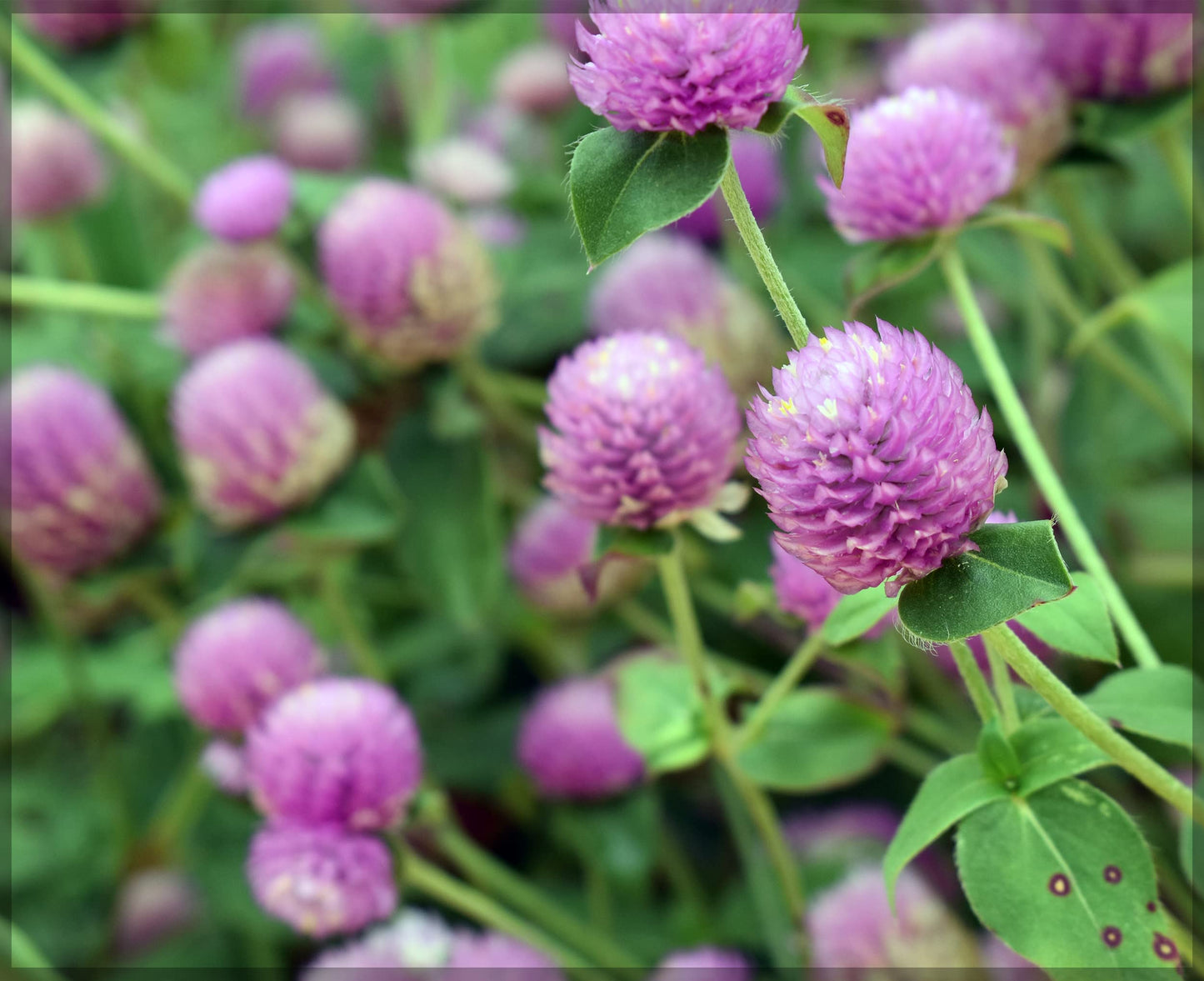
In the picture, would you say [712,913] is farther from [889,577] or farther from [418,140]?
[418,140]

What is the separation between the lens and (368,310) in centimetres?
71

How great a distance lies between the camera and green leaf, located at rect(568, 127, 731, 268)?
312mm

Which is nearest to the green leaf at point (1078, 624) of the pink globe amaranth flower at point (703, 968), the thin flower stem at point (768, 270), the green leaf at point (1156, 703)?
the green leaf at point (1156, 703)

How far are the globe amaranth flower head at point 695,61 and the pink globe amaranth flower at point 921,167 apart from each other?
0.40 ft

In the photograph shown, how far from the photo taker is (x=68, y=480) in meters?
0.74

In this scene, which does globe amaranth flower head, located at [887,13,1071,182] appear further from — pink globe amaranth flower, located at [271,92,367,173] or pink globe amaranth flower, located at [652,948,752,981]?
pink globe amaranth flower, located at [271,92,367,173]

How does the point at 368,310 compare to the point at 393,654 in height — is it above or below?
above

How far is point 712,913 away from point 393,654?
32cm

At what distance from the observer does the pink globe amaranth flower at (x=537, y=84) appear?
1.04 metres

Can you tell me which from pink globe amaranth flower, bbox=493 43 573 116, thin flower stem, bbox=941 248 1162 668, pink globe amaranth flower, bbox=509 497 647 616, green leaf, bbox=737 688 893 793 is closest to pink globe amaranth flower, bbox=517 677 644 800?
pink globe amaranth flower, bbox=509 497 647 616

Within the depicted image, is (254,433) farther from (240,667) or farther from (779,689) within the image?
(779,689)

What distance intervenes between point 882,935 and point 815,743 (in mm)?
102

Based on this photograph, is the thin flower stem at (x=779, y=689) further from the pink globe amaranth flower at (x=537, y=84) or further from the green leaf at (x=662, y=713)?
the pink globe amaranth flower at (x=537, y=84)

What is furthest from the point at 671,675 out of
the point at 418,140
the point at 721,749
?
the point at 418,140
